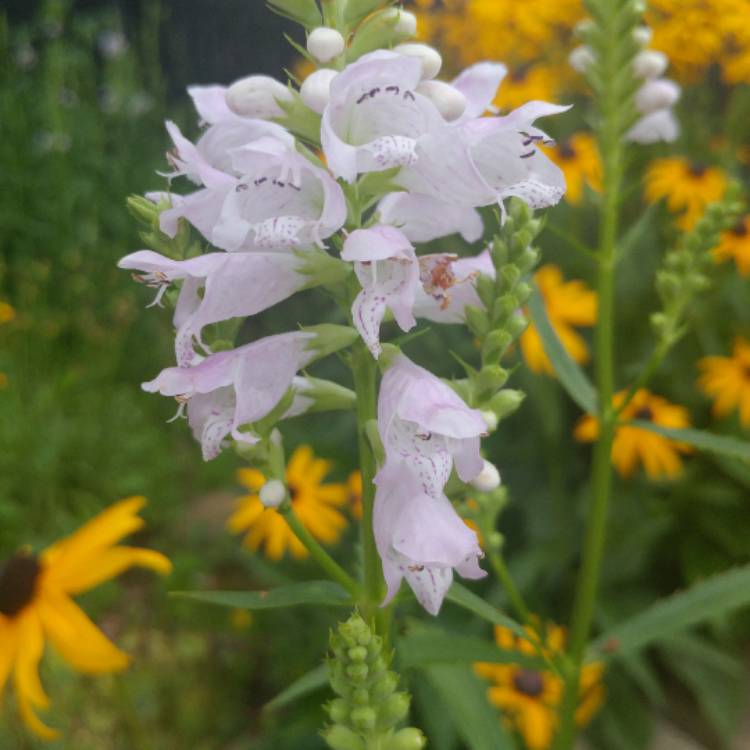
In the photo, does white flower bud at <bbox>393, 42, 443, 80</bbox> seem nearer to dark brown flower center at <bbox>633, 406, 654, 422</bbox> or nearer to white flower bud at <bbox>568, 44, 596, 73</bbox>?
white flower bud at <bbox>568, 44, 596, 73</bbox>

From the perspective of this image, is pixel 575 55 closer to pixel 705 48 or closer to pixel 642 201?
pixel 705 48

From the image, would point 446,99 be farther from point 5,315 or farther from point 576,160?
point 5,315

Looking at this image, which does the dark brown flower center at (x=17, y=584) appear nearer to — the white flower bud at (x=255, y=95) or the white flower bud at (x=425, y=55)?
the white flower bud at (x=255, y=95)

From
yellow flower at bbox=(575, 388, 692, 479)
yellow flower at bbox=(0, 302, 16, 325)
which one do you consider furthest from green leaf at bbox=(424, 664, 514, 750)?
yellow flower at bbox=(0, 302, 16, 325)

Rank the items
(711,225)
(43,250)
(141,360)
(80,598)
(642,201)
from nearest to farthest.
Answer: (711,225) → (80,598) → (642,201) → (141,360) → (43,250)

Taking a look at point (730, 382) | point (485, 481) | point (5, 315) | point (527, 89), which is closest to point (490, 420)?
point (485, 481)

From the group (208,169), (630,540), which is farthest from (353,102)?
(630,540)

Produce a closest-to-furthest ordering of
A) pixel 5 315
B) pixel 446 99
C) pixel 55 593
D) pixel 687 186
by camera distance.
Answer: pixel 446 99, pixel 55 593, pixel 687 186, pixel 5 315
